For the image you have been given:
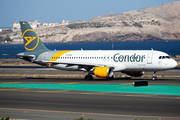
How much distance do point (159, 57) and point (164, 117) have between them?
2201 cm

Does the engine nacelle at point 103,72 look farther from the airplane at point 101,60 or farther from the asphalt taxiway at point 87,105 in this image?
the asphalt taxiway at point 87,105

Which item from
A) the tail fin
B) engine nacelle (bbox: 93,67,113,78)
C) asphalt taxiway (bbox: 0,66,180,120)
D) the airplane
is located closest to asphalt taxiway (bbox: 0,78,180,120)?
asphalt taxiway (bbox: 0,66,180,120)

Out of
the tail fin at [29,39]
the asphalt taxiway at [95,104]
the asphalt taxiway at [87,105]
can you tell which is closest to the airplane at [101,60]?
the tail fin at [29,39]

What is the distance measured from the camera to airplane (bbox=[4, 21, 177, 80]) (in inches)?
1597

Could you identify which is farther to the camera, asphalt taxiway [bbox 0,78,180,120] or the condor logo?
the condor logo

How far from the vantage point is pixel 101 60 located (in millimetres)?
43844

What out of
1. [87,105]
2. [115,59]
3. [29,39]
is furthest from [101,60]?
[87,105]

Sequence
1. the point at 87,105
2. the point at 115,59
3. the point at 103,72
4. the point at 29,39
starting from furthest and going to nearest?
the point at 29,39
the point at 115,59
the point at 103,72
the point at 87,105

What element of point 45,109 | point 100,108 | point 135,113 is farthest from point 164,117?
point 45,109

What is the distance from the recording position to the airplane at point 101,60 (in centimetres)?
4056

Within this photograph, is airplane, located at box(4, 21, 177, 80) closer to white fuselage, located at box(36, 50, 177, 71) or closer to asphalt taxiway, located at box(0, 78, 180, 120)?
white fuselage, located at box(36, 50, 177, 71)

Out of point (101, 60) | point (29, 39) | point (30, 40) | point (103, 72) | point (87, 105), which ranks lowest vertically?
point (87, 105)

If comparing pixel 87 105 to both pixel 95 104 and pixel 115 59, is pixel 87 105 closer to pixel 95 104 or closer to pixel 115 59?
pixel 95 104

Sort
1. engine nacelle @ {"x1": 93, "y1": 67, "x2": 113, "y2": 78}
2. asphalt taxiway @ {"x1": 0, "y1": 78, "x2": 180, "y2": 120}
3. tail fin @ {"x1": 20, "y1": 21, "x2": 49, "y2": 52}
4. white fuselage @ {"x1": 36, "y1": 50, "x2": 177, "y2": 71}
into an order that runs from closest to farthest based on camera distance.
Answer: asphalt taxiway @ {"x1": 0, "y1": 78, "x2": 180, "y2": 120} < engine nacelle @ {"x1": 93, "y1": 67, "x2": 113, "y2": 78} < white fuselage @ {"x1": 36, "y1": 50, "x2": 177, "y2": 71} < tail fin @ {"x1": 20, "y1": 21, "x2": 49, "y2": 52}
